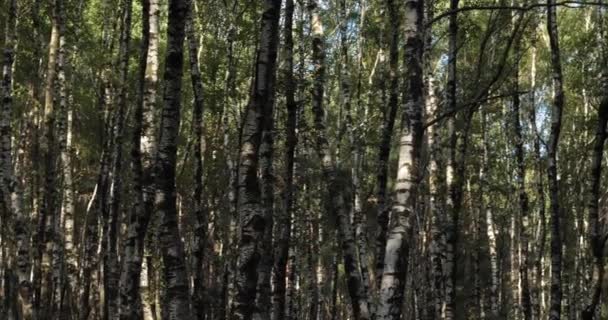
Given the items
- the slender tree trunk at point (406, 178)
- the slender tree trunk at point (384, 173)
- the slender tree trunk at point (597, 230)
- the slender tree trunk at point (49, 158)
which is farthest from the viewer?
the slender tree trunk at point (49, 158)

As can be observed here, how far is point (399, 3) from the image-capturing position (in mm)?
14547

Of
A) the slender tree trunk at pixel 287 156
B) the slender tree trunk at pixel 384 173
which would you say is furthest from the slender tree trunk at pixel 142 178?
the slender tree trunk at pixel 384 173

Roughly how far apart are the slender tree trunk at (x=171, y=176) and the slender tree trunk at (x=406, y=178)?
2.04 meters

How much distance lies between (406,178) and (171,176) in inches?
95.5

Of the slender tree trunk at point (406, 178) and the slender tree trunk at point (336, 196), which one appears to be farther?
the slender tree trunk at point (336, 196)

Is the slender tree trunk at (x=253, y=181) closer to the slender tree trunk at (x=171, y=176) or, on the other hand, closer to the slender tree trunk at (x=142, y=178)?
the slender tree trunk at (x=171, y=176)

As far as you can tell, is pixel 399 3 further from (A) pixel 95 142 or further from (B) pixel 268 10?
(A) pixel 95 142

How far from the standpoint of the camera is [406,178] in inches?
253

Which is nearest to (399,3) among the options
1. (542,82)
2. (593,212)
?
(593,212)

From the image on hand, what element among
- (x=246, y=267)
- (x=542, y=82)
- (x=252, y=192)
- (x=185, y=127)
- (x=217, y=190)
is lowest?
(x=246, y=267)

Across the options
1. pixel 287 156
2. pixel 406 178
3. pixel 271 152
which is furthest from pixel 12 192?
pixel 406 178

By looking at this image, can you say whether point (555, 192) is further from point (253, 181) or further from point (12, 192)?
point (12, 192)

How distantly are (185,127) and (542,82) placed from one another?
56.0 feet

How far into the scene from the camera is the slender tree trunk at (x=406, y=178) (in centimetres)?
613
